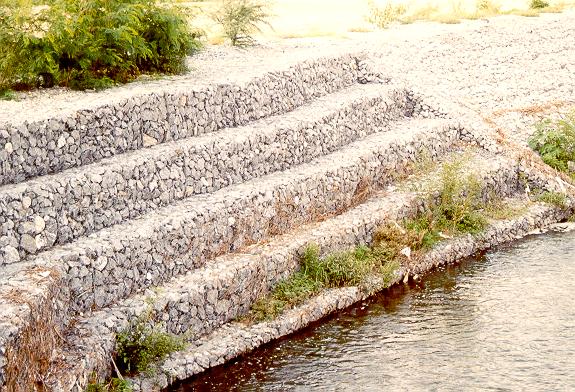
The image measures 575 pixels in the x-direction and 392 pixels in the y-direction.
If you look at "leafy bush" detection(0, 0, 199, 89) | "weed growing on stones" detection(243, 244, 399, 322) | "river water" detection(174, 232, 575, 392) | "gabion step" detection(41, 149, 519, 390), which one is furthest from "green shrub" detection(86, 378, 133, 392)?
"leafy bush" detection(0, 0, 199, 89)

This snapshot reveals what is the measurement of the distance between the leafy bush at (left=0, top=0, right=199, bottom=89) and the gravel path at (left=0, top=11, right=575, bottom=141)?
70cm

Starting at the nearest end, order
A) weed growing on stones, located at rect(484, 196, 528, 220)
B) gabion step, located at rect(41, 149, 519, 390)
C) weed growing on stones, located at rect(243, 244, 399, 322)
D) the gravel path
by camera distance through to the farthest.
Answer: gabion step, located at rect(41, 149, 519, 390)
weed growing on stones, located at rect(243, 244, 399, 322)
weed growing on stones, located at rect(484, 196, 528, 220)
the gravel path

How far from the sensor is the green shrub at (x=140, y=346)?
54.7 feet

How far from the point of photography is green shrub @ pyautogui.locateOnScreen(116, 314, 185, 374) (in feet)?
54.7

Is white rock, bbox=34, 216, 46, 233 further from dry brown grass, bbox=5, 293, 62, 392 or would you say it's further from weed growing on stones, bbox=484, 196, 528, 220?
weed growing on stones, bbox=484, 196, 528, 220

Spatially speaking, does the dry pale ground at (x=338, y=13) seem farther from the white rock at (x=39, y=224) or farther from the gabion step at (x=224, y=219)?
the white rock at (x=39, y=224)

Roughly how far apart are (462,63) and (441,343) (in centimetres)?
1826

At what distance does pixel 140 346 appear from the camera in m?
16.8

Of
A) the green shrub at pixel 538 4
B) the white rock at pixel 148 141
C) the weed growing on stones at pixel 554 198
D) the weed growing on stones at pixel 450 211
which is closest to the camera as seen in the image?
the white rock at pixel 148 141

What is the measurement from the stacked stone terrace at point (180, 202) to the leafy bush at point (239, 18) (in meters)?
5.28

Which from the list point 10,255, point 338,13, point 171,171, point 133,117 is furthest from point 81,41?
point 338,13

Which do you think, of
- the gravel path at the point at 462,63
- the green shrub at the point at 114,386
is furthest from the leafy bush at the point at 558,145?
the green shrub at the point at 114,386

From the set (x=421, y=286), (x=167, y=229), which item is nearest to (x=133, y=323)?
(x=167, y=229)

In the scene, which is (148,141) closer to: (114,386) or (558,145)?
(114,386)
